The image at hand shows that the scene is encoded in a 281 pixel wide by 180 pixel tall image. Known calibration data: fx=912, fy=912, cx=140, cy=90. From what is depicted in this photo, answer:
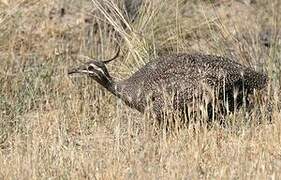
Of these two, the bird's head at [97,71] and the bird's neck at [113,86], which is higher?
the bird's head at [97,71]

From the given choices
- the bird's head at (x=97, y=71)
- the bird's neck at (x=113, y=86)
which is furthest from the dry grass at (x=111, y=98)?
the bird's head at (x=97, y=71)

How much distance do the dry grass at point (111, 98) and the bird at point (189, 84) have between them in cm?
19

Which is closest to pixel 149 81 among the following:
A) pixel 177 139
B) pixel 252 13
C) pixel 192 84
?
pixel 192 84

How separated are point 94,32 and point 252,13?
85.4 inches

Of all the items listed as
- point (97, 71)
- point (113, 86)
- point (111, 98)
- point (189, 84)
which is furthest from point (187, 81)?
point (111, 98)

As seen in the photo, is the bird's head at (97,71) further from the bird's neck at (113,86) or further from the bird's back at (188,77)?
the bird's back at (188,77)

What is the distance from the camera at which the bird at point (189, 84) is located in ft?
26.7

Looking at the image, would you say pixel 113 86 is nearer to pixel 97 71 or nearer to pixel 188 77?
pixel 97 71

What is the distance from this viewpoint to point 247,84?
27.5 ft

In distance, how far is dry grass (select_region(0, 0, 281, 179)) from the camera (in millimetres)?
6762

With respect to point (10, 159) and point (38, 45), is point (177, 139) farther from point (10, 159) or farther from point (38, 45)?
point (38, 45)

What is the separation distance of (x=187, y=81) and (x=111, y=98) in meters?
1.45

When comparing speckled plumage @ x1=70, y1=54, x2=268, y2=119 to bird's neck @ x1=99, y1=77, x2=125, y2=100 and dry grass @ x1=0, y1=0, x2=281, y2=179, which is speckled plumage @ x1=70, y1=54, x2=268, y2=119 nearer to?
bird's neck @ x1=99, y1=77, x2=125, y2=100

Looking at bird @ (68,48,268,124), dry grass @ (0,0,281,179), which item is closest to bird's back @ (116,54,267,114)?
bird @ (68,48,268,124)
